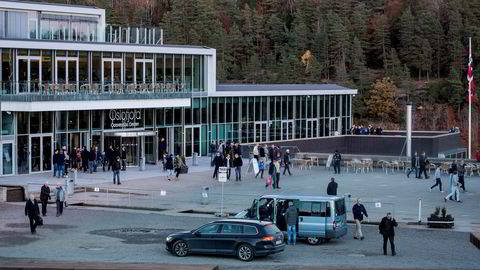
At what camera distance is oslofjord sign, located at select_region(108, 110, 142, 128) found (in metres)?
54.2

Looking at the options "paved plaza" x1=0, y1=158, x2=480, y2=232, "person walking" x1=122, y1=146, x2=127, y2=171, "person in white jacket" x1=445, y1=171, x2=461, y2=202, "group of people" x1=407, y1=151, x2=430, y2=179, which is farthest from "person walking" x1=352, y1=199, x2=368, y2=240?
"person walking" x1=122, y1=146, x2=127, y2=171

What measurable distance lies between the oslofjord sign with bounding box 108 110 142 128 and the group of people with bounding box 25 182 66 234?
17.5 metres

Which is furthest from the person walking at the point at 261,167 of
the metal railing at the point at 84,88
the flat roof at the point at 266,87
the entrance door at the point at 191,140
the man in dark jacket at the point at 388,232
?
the man in dark jacket at the point at 388,232

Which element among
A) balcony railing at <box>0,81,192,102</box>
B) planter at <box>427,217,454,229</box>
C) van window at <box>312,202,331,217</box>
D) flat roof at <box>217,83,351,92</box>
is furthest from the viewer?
flat roof at <box>217,83,351,92</box>

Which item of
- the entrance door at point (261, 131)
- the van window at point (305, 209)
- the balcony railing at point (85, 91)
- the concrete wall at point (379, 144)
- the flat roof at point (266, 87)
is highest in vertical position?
the flat roof at point (266, 87)

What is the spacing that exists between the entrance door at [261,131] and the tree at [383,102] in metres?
35.3

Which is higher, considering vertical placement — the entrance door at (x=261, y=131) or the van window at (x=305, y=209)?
the entrance door at (x=261, y=131)

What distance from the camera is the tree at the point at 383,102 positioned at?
328 feet

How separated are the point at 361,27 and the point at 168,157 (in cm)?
7555

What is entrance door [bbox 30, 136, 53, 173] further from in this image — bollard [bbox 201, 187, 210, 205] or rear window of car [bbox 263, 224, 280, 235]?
rear window of car [bbox 263, 224, 280, 235]

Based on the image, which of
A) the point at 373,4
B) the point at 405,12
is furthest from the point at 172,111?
the point at 373,4

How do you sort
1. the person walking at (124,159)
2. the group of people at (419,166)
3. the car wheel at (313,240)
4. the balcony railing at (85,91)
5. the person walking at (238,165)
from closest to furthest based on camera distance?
the car wheel at (313,240) → the person walking at (238,165) → the balcony railing at (85,91) → the group of people at (419,166) → the person walking at (124,159)

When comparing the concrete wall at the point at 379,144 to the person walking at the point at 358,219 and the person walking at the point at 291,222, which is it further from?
the person walking at the point at 291,222

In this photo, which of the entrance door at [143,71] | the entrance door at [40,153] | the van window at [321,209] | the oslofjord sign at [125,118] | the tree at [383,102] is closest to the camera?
the van window at [321,209]
